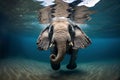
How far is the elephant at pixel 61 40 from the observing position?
8305mm

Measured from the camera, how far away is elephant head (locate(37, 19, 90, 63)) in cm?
827

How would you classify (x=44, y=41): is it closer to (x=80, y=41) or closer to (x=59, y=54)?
(x=80, y=41)

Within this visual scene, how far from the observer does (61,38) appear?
8602mm

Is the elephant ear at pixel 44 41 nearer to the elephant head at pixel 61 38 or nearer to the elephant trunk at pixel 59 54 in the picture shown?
the elephant head at pixel 61 38

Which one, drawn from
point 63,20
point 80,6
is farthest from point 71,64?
point 80,6

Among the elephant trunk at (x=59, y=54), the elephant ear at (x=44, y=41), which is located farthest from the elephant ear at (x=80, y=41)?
the elephant trunk at (x=59, y=54)

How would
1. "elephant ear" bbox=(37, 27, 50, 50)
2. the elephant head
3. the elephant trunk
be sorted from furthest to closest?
1. "elephant ear" bbox=(37, 27, 50, 50)
2. the elephant head
3. the elephant trunk

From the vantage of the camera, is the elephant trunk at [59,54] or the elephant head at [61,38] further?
the elephant head at [61,38]

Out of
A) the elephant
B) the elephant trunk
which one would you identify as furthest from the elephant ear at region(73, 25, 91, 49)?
the elephant trunk

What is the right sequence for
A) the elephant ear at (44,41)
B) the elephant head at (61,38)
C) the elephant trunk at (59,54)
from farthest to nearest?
the elephant ear at (44,41) < the elephant head at (61,38) < the elephant trunk at (59,54)

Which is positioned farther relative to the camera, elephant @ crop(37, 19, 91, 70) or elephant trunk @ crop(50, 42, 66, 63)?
elephant @ crop(37, 19, 91, 70)

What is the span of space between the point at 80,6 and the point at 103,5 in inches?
91.4

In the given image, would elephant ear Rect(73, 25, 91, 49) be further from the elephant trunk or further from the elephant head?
the elephant trunk

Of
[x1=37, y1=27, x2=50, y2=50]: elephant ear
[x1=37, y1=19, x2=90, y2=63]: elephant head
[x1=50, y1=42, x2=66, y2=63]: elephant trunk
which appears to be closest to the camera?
[x1=50, y1=42, x2=66, y2=63]: elephant trunk
